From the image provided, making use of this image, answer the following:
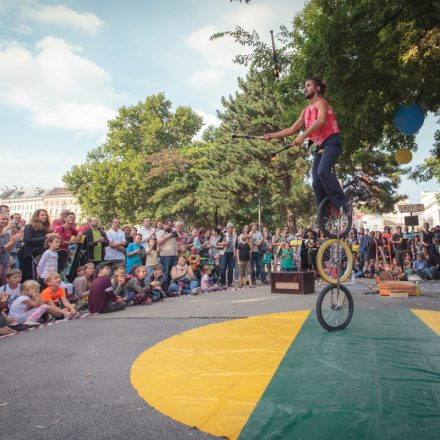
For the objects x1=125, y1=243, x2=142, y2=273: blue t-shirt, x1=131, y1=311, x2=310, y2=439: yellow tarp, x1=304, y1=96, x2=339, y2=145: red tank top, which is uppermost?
x1=304, y1=96, x2=339, y2=145: red tank top

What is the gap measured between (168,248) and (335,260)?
5915mm

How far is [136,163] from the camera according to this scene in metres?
40.2

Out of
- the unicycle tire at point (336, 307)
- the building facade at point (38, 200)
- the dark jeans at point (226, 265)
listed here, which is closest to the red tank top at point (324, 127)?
the unicycle tire at point (336, 307)

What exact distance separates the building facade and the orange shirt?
9931cm

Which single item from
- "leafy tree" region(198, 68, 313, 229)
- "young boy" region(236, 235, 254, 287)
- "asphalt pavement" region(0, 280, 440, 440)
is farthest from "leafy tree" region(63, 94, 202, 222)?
"asphalt pavement" region(0, 280, 440, 440)

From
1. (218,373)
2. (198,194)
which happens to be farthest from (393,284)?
(198,194)

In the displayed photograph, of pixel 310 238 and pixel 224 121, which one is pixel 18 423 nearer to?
pixel 310 238

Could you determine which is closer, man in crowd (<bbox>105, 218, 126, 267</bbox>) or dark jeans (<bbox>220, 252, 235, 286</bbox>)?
man in crowd (<bbox>105, 218, 126, 267</bbox>)

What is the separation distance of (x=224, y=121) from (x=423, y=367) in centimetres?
3189

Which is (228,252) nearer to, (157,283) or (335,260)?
(157,283)

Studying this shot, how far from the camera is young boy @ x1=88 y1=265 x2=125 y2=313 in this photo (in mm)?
6766

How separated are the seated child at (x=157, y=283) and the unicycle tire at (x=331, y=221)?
16.8 feet

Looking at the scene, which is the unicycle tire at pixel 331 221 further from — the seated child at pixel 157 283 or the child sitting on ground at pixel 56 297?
the seated child at pixel 157 283

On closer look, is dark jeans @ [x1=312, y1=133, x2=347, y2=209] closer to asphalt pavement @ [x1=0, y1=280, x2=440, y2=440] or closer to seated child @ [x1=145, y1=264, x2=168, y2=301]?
asphalt pavement @ [x1=0, y1=280, x2=440, y2=440]
